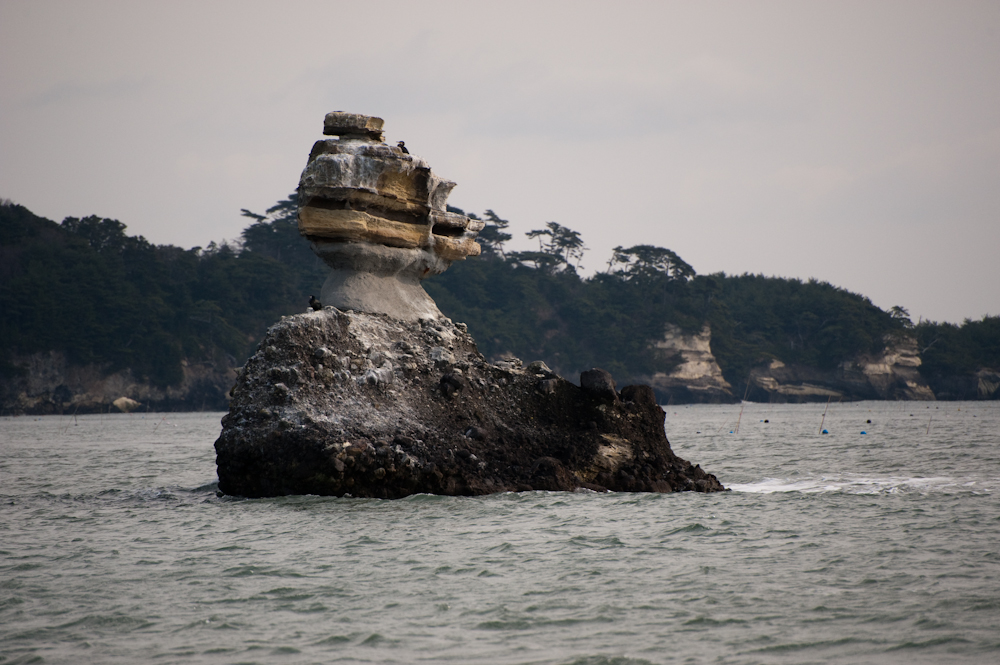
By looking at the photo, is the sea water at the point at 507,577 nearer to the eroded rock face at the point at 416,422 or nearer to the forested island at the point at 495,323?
the eroded rock face at the point at 416,422

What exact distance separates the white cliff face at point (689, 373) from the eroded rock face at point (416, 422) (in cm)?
7566

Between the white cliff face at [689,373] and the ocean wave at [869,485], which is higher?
the white cliff face at [689,373]

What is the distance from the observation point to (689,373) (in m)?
90.4

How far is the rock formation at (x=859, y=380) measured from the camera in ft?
303

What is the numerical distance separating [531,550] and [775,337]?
3801 inches

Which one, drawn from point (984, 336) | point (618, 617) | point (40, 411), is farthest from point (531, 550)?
point (984, 336)

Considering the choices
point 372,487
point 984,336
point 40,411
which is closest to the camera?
point 372,487

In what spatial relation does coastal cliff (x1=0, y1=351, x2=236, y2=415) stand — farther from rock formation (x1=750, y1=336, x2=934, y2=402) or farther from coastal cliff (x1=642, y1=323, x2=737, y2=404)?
rock formation (x1=750, y1=336, x2=934, y2=402)

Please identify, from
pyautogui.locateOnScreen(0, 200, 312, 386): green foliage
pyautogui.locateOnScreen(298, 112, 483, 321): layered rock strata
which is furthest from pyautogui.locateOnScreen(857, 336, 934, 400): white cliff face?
pyautogui.locateOnScreen(298, 112, 483, 321): layered rock strata

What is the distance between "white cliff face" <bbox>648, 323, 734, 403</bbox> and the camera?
295 feet

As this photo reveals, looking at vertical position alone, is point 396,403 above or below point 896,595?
above

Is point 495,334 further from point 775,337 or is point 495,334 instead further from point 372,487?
point 372,487

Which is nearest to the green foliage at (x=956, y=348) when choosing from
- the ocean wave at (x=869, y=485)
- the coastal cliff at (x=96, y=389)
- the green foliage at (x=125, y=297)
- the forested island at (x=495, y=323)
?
the forested island at (x=495, y=323)

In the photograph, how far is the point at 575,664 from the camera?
6258mm
